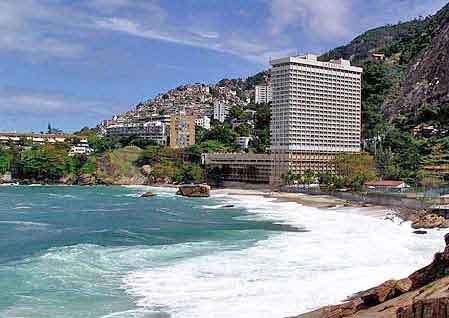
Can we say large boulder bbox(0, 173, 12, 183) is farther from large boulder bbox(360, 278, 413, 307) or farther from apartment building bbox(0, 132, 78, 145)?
large boulder bbox(360, 278, 413, 307)

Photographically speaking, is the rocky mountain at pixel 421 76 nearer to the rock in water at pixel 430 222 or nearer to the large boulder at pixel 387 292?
the rock in water at pixel 430 222

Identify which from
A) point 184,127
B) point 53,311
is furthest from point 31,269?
point 184,127

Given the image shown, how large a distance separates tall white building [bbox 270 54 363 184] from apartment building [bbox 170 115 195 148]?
4490 centimetres

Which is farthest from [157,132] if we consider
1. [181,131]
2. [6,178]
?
[6,178]

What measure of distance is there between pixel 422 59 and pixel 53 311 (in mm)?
102617

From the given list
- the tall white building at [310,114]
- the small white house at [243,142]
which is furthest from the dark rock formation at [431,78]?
the small white house at [243,142]

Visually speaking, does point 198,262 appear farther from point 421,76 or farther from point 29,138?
point 29,138

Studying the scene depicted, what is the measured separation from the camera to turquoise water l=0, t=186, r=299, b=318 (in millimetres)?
22516

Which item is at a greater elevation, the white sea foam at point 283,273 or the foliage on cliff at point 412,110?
the foliage on cliff at point 412,110

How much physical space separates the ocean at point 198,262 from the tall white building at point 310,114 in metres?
41.2

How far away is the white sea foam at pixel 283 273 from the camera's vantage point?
21.3 meters

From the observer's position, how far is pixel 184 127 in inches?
5630

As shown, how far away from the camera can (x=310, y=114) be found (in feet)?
325

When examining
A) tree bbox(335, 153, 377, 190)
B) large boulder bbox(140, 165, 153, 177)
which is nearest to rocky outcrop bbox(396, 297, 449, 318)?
tree bbox(335, 153, 377, 190)
